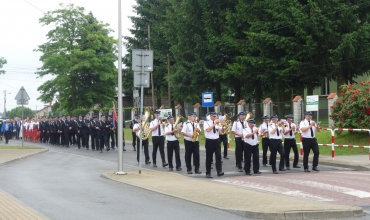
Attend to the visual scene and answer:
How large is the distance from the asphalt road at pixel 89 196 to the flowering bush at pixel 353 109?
599cm

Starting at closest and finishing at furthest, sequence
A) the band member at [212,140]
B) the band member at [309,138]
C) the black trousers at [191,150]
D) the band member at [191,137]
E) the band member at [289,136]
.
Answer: the band member at [212,140] < the band member at [191,137] < the black trousers at [191,150] < the band member at [309,138] < the band member at [289,136]

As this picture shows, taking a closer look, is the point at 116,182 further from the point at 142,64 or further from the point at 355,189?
the point at 355,189

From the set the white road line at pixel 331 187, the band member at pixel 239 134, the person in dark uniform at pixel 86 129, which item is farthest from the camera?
the person in dark uniform at pixel 86 129

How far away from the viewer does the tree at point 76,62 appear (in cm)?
6950

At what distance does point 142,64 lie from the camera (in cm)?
1830

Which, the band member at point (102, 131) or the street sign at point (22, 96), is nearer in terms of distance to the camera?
the band member at point (102, 131)

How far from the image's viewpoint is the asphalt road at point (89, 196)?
36.3 feet

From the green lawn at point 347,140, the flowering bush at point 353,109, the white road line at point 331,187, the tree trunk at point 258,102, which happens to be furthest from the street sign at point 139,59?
the tree trunk at point 258,102

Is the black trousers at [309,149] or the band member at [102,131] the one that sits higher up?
the band member at [102,131]

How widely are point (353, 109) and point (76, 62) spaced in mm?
47521

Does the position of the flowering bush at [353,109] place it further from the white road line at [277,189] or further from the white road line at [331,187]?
the white road line at [277,189]

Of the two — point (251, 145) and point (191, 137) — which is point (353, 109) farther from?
point (191, 137)


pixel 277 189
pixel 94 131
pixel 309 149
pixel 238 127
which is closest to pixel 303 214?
pixel 277 189

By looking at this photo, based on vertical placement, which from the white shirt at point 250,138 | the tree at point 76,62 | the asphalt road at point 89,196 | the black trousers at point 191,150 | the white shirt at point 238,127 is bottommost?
the asphalt road at point 89,196
